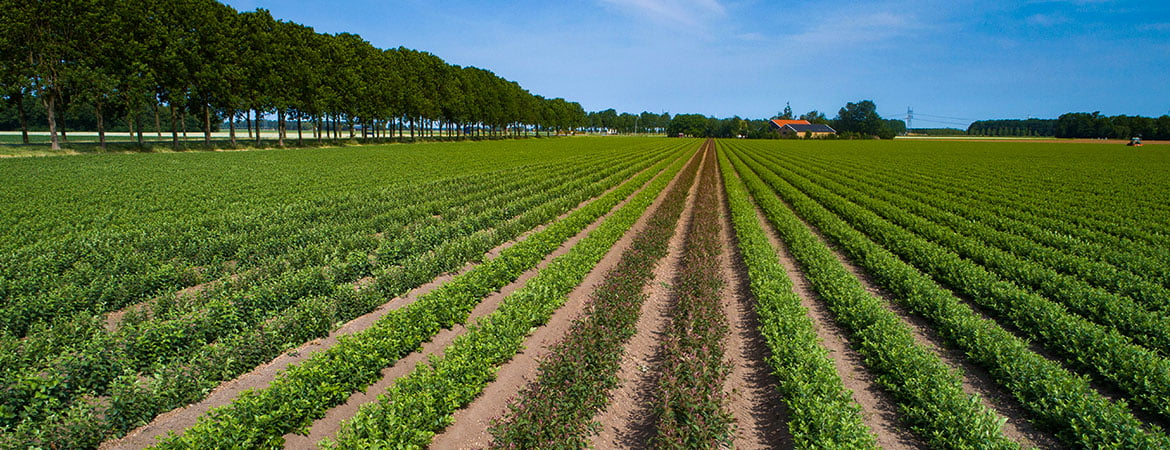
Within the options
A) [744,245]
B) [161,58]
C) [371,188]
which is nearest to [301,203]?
[371,188]

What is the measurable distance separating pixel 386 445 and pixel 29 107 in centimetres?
13860

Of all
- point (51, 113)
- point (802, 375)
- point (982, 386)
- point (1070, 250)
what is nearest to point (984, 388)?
point (982, 386)

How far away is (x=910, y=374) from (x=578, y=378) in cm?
450

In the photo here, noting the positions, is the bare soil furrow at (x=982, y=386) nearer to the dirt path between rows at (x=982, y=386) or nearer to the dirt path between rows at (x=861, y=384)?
the dirt path between rows at (x=982, y=386)

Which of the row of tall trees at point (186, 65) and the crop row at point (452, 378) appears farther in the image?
the row of tall trees at point (186, 65)

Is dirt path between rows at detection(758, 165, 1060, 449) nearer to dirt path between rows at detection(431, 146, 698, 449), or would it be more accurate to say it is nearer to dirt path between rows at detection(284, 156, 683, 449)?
dirt path between rows at detection(431, 146, 698, 449)

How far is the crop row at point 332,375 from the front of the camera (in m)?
4.87

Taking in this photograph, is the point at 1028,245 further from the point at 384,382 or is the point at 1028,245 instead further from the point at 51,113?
the point at 51,113

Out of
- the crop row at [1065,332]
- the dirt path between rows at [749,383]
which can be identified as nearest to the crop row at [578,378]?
the dirt path between rows at [749,383]

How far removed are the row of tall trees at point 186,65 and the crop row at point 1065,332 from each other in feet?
188

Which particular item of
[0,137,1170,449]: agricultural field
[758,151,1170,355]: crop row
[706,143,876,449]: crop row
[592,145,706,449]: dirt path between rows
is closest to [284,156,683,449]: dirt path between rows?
[0,137,1170,449]: agricultural field

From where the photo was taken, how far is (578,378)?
6.06m

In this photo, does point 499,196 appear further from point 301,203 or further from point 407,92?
point 407,92

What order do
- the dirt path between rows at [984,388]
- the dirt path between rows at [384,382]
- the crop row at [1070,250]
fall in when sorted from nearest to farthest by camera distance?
the dirt path between rows at [384,382], the dirt path between rows at [984,388], the crop row at [1070,250]
